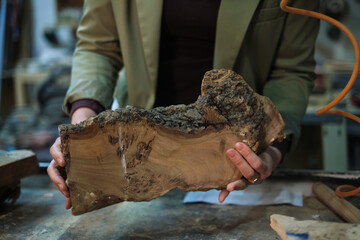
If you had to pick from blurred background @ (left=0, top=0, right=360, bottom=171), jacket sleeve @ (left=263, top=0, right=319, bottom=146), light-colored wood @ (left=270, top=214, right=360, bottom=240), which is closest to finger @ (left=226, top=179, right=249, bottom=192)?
light-colored wood @ (left=270, top=214, right=360, bottom=240)

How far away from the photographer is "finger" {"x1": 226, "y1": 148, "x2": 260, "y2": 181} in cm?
84

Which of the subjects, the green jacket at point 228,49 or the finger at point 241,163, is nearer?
the finger at point 241,163

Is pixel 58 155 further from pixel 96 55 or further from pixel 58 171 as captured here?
pixel 96 55

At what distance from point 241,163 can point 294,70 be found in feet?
1.58

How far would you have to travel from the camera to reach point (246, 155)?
836mm

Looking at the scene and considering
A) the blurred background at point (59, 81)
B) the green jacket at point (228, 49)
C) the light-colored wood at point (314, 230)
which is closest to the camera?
the light-colored wood at point (314, 230)

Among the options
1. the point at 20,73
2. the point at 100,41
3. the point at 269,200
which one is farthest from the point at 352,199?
the point at 20,73

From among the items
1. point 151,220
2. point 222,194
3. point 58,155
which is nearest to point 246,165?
point 222,194

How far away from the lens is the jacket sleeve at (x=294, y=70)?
1.09 m

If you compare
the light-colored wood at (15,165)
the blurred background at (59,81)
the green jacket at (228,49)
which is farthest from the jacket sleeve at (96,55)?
the blurred background at (59,81)

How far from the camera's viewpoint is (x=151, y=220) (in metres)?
1.03

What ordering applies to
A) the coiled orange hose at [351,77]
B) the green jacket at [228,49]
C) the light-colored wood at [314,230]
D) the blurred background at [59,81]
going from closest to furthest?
the light-colored wood at [314,230] → the coiled orange hose at [351,77] → the green jacket at [228,49] → the blurred background at [59,81]

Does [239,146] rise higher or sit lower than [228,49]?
lower

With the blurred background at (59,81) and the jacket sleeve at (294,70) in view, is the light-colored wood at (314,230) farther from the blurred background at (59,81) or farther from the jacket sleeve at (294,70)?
the blurred background at (59,81)
